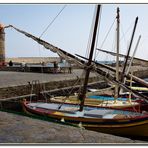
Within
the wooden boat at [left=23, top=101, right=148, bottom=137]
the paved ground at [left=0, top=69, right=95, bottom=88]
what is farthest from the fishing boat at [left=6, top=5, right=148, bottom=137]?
the paved ground at [left=0, top=69, right=95, bottom=88]

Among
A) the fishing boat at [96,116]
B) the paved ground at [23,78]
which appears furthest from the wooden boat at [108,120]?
the paved ground at [23,78]

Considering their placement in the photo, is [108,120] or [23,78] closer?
[108,120]

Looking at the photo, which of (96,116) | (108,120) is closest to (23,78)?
(96,116)

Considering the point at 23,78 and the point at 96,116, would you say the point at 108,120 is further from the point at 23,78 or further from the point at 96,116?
the point at 23,78

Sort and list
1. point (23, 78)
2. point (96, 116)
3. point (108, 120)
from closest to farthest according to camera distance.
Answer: point (108, 120), point (96, 116), point (23, 78)

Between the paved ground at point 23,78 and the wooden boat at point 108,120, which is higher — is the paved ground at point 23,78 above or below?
above

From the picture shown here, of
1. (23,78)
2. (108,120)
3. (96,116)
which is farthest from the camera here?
(23,78)

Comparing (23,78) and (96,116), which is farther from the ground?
(23,78)

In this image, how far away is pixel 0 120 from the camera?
7.60 meters

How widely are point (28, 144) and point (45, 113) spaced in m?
7.81

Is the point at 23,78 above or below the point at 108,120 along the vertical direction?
above

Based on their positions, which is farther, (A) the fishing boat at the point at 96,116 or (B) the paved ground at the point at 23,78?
(B) the paved ground at the point at 23,78

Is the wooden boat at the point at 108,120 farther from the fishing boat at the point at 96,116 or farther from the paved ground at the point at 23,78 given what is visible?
the paved ground at the point at 23,78

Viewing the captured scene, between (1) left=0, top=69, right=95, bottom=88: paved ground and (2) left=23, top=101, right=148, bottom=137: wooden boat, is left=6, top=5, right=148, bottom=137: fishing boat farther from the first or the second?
(1) left=0, top=69, right=95, bottom=88: paved ground
